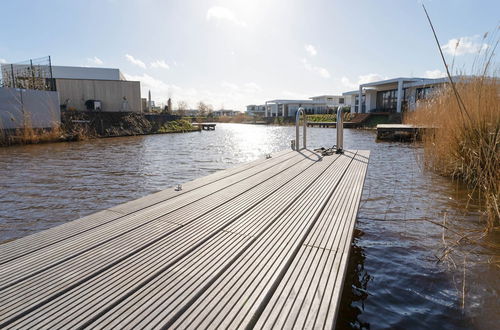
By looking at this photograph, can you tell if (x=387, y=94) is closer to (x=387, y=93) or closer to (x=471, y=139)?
(x=387, y=93)

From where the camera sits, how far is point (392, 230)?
3615 millimetres

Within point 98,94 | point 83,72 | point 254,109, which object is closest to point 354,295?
point 98,94

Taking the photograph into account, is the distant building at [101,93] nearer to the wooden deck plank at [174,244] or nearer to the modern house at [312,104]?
the wooden deck plank at [174,244]

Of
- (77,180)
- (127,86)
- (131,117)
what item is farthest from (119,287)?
(127,86)

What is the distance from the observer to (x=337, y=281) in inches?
60.6

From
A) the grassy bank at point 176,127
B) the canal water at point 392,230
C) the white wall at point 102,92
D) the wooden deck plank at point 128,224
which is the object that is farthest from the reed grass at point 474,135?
the white wall at point 102,92

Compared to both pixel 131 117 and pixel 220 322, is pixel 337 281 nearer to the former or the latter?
pixel 220 322

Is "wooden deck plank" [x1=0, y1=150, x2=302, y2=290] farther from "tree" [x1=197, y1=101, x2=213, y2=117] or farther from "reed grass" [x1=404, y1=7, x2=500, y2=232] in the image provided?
"tree" [x1=197, y1=101, x2=213, y2=117]

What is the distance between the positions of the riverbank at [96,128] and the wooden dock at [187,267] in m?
14.1

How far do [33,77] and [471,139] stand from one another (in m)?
19.5

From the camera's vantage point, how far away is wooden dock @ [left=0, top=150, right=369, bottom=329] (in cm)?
130

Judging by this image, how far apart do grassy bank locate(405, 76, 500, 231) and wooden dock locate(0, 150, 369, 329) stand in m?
1.83

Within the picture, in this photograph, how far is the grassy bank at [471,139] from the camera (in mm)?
3592

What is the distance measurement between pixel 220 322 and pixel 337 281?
625 millimetres
